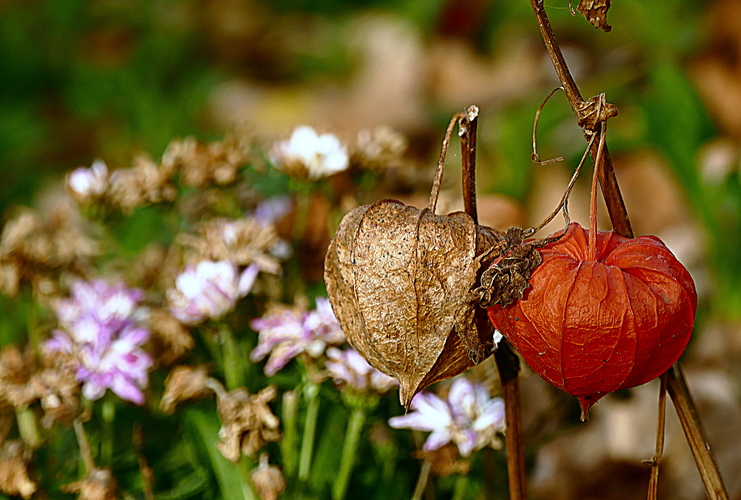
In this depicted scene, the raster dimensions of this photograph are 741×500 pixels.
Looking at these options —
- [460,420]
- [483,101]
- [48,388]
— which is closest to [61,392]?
[48,388]

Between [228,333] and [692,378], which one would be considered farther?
[692,378]

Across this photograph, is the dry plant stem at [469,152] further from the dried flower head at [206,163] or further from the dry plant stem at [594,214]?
the dried flower head at [206,163]

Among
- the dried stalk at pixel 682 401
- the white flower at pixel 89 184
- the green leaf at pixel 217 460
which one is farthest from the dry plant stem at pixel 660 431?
the white flower at pixel 89 184

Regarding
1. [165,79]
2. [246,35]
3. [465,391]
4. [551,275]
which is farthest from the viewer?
[246,35]

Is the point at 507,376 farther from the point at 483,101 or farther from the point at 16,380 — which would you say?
the point at 483,101

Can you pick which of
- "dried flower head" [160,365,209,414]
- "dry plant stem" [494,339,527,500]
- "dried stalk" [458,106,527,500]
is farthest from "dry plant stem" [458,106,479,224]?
"dried flower head" [160,365,209,414]

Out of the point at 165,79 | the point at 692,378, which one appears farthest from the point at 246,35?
the point at 692,378

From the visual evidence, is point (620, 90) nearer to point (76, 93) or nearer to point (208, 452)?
point (208, 452)

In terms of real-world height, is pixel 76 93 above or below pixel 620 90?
below
